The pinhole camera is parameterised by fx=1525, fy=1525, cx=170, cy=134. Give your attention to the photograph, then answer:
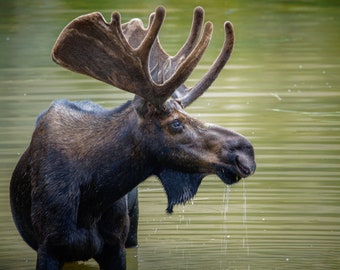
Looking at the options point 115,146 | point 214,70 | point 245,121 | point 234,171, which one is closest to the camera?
point 234,171

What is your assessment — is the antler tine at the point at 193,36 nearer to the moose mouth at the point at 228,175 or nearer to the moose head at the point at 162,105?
the moose head at the point at 162,105

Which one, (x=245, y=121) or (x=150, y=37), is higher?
(x=150, y=37)

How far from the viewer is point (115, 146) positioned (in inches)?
316

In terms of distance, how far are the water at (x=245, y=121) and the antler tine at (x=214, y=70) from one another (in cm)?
145

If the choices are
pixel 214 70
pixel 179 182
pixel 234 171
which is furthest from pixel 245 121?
pixel 234 171

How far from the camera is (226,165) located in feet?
25.5

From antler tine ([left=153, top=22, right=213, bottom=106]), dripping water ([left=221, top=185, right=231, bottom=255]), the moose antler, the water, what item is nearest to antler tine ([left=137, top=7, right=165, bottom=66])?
the moose antler

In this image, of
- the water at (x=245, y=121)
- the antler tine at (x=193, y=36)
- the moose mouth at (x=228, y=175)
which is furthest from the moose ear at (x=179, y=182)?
the water at (x=245, y=121)

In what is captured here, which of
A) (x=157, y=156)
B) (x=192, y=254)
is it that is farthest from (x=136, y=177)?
(x=192, y=254)

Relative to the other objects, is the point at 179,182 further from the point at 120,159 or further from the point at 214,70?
the point at 214,70

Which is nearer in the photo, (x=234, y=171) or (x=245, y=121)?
(x=234, y=171)

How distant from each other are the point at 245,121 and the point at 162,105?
4637 mm

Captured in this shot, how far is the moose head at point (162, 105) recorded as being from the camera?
7.79m

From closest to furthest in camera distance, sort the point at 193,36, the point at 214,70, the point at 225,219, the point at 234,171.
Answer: the point at 234,171
the point at 214,70
the point at 193,36
the point at 225,219
